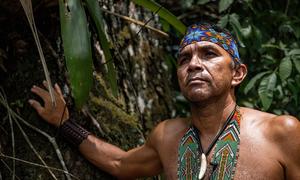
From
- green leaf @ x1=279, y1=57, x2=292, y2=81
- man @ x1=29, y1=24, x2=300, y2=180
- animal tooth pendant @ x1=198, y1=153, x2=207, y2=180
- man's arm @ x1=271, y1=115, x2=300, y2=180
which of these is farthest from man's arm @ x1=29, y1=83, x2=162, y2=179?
green leaf @ x1=279, y1=57, x2=292, y2=81

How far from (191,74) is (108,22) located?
0.63 meters

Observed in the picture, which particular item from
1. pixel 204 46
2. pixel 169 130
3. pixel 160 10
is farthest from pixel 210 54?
pixel 169 130

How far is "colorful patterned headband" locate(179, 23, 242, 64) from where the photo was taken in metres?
2.44

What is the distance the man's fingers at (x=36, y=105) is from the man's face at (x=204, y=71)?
62 cm

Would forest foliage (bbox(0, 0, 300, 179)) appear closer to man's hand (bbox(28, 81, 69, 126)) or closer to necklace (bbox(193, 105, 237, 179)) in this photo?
man's hand (bbox(28, 81, 69, 126))

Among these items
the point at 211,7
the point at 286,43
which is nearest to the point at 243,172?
the point at 286,43

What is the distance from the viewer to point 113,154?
258 centimetres

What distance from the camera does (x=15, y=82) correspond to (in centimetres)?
250

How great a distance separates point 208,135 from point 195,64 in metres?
0.32

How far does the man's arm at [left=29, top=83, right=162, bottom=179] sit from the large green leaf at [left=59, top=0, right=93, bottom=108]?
2.01 feet

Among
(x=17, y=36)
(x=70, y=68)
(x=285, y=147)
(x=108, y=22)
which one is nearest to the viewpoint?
(x=70, y=68)

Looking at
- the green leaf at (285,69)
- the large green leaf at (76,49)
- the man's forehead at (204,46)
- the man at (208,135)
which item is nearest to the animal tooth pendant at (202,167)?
the man at (208,135)

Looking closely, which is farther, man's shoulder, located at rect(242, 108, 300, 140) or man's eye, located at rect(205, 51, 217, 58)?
man's eye, located at rect(205, 51, 217, 58)

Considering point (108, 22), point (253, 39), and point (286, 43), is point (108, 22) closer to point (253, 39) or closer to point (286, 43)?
point (253, 39)
